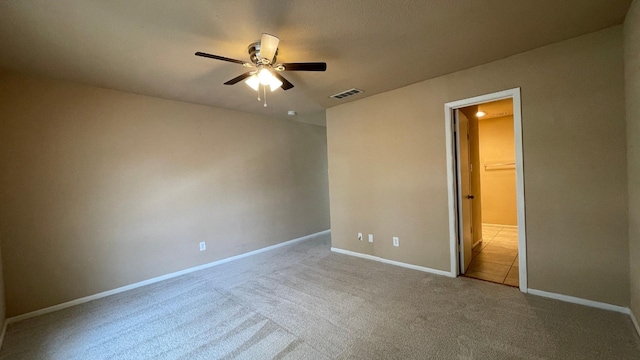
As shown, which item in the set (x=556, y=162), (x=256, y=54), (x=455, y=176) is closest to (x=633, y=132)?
(x=556, y=162)

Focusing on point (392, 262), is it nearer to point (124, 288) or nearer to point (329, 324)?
point (329, 324)

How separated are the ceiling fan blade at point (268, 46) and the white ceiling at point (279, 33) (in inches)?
6.5

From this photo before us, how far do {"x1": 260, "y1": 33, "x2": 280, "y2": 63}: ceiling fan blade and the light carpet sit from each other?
2330 mm

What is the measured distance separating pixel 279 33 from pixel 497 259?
4.12 meters

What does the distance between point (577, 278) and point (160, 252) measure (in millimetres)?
4814

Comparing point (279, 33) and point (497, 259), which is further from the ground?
point (279, 33)

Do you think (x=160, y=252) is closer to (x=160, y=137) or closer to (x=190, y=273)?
(x=190, y=273)

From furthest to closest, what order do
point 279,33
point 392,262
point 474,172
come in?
point 474,172, point 392,262, point 279,33

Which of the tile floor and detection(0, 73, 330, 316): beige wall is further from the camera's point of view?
the tile floor

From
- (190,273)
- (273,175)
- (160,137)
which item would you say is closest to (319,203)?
(273,175)

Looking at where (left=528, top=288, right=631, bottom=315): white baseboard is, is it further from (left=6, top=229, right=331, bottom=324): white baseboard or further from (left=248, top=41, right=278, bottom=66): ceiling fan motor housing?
(left=6, top=229, right=331, bottom=324): white baseboard

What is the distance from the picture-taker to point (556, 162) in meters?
2.50

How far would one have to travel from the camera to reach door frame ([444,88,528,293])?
2.67 meters

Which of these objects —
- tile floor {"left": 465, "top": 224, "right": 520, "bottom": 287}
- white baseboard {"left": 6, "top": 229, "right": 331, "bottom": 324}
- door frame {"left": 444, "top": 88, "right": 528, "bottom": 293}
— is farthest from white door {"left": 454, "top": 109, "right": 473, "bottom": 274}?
white baseboard {"left": 6, "top": 229, "right": 331, "bottom": 324}
